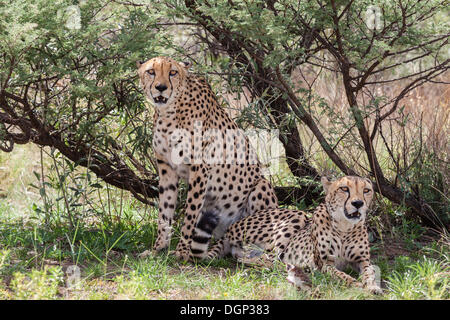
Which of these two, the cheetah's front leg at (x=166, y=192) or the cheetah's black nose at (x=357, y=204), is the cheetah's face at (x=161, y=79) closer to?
the cheetah's front leg at (x=166, y=192)

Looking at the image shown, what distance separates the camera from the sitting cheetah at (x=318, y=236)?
418cm

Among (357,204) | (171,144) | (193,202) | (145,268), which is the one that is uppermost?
(171,144)

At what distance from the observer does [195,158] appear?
4.93 m

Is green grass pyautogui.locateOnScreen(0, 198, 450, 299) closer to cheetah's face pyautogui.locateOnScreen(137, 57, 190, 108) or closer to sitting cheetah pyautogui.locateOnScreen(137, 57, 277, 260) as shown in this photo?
sitting cheetah pyautogui.locateOnScreen(137, 57, 277, 260)

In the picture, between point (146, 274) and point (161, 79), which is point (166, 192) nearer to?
point (161, 79)

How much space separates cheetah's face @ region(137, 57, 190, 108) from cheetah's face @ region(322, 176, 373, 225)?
1.35 metres

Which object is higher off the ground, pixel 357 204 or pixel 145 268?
pixel 357 204

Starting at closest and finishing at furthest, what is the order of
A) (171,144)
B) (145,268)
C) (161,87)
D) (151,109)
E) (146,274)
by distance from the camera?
1. (146,274)
2. (145,268)
3. (161,87)
4. (171,144)
5. (151,109)

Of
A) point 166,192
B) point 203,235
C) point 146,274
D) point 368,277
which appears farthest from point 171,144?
point 368,277

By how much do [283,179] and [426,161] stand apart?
135 centimetres

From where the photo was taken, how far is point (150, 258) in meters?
4.48

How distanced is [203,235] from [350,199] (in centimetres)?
123

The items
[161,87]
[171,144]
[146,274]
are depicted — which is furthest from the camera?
[171,144]
